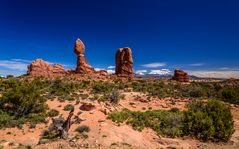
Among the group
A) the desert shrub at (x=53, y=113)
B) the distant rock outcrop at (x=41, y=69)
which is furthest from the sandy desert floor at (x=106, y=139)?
the distant rock outcrop at (x=41, y=69)

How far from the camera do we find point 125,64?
52.9 m

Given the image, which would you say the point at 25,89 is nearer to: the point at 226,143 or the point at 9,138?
the point at 9,138

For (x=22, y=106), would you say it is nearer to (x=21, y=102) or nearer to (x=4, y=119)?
(x=21, y=102)

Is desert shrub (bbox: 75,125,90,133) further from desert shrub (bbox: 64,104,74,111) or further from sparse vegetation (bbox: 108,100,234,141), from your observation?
desert shrub (bbox: 64,104,74,111)

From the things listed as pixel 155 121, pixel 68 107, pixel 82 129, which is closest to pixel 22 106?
pixel 68 107

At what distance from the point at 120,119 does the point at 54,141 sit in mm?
5703

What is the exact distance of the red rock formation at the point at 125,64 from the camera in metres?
52.6

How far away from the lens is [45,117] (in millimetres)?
16812

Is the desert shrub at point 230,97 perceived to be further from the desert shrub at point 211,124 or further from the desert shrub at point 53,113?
the desert shrub at point 53,113

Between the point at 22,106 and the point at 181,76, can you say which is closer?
the point at 22,106

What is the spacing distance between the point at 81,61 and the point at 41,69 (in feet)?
31.5

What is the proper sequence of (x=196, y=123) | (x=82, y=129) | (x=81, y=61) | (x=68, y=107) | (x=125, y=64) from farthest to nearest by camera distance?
1. (x=125, y=64)
2. (x=81, y=61)
3. (x=68, y=107)
4. (x=196, y=123)
5. (x=82, y=129)

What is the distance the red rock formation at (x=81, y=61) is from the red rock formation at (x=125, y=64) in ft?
22.6

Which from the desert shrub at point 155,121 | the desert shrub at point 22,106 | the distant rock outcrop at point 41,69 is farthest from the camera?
the distant rock outcrop at point 41,69
